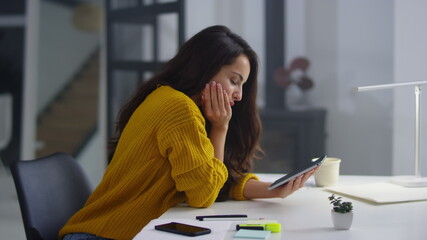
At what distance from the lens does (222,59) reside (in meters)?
1.68

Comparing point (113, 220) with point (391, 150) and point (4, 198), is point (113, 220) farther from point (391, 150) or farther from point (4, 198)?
point (4, 198)

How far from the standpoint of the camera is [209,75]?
1.67m

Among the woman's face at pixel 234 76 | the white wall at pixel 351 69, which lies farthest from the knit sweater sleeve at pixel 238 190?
the white wall at pixel 351 69

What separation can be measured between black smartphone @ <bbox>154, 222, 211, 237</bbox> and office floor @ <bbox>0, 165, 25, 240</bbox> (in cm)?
280

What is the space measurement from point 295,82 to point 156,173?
9.07ft

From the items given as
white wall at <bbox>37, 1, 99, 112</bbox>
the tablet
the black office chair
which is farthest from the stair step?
the tablet

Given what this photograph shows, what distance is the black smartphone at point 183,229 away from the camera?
1178 mm

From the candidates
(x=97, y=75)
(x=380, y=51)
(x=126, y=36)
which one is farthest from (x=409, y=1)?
(x=97, y=75)

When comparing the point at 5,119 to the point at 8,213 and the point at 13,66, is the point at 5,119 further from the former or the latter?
the point at 8,213

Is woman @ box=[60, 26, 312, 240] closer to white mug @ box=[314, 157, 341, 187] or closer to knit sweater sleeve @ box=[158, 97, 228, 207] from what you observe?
knit sweater sleeve @ box=[158, 97, 228, 207]

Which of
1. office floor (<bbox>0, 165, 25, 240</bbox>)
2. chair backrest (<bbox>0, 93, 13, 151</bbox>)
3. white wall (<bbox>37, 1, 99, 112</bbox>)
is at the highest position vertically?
white wall (<bbox>37, 1, 99, 112</bbox>)

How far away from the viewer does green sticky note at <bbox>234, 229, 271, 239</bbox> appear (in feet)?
3.75

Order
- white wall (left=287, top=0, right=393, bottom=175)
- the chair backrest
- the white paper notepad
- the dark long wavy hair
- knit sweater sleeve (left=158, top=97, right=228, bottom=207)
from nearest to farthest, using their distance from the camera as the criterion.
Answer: knit sweater sleeve (left=158, top=97, right=228, bottom=207) < the white paper notepad < the dark long wavy hair < white wall (left=287, top=0, right=393, bottom=175) < the chair backrest

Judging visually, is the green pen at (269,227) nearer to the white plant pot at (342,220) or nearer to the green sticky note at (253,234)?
the green sticky note at (253,234)
